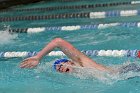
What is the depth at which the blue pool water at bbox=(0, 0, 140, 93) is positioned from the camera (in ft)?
14.5

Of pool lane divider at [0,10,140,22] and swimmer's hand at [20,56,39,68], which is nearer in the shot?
swimmer's hand at [20,56,39,68]

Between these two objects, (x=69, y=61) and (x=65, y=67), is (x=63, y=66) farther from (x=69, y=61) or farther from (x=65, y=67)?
(x=69, y=61)

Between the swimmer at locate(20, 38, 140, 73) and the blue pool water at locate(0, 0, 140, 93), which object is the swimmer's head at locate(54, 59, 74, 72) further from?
the blue pool water at locate(0, 0, 140, 93)

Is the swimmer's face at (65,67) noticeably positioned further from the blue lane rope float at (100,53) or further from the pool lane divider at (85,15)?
the pool lane divider at (85,15)

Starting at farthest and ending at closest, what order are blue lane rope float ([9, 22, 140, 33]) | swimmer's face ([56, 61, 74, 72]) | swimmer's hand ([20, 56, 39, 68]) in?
blue lane rope float ([9, 22, 140, 33]), swimmer's face ([56, 61, 74, 72]), swimmer's hand ([20, 56, 39, 68])

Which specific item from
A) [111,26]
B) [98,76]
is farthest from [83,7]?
[98,76]

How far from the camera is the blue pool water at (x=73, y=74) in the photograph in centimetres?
441

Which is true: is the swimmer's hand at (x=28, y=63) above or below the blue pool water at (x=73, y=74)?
above

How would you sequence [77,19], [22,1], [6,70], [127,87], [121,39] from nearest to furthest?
[127,87]
[6,70]
[121,39]
[77,19]
[22,1]

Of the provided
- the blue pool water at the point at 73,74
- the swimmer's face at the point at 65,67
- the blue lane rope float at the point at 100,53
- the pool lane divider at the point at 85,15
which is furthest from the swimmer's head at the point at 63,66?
the pool lane divider at the point at 85,15

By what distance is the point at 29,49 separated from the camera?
21.5 ft

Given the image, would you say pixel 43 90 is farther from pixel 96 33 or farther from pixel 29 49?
pixel 96 33

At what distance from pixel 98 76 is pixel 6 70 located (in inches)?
58.6

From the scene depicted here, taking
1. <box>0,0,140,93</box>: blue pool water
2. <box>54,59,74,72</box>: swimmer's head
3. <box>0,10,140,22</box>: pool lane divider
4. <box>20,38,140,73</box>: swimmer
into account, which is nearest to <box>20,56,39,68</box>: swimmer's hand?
<box>20,38,140,73</box>: swimmer
